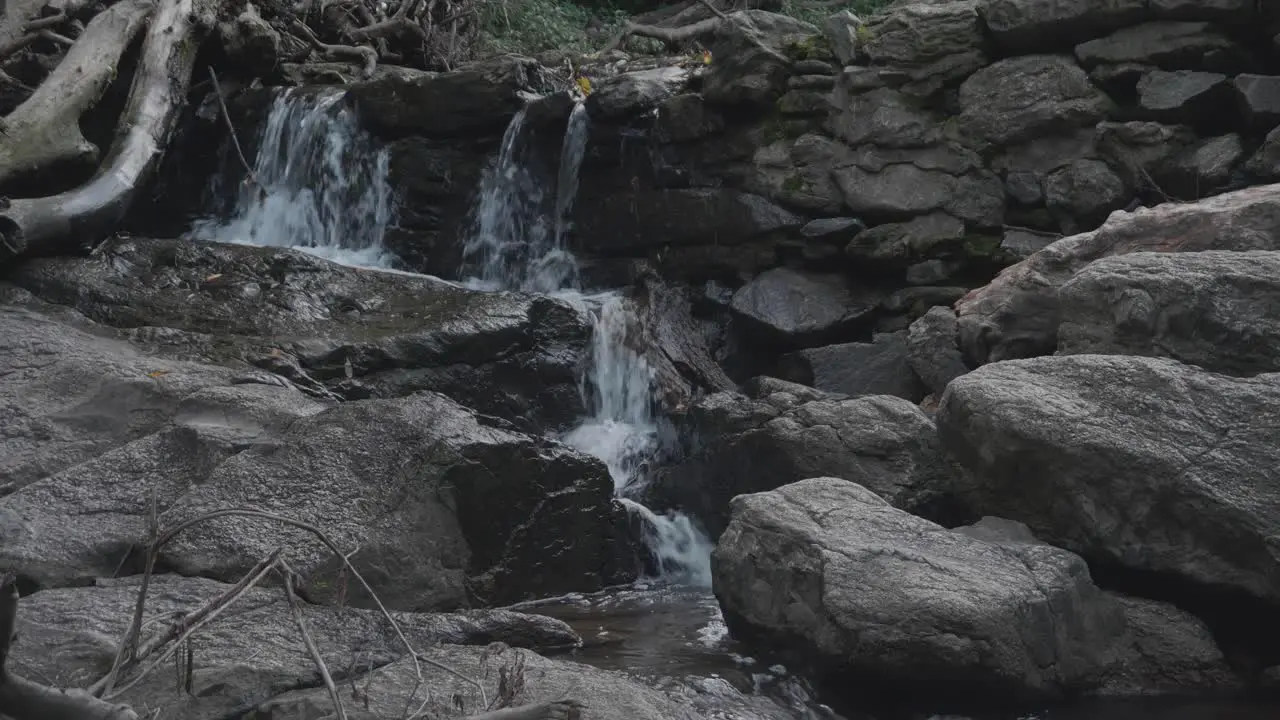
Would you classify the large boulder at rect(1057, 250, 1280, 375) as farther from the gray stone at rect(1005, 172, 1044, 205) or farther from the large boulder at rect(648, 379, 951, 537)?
the gray stone at rect(1005, 172, 1044, 205)

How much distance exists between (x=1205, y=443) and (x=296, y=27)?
400 inches

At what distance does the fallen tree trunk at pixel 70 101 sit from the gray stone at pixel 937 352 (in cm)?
594

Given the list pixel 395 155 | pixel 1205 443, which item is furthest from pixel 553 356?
pixel 1205 443

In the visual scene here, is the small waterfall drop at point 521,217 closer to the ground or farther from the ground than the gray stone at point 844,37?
Result: closer to the ground

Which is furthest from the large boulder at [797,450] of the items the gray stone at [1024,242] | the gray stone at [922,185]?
the gray stone at [1024,242]

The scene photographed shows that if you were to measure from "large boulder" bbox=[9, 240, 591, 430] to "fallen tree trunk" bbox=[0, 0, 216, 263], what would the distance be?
0.68 feet

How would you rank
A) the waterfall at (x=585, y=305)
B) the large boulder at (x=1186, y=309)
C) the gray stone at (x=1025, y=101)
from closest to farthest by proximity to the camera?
the large boulder at (x=1186, y=309) → the waterfall at (x=585, y=305) → the gray stone at (x=1025, y=101)

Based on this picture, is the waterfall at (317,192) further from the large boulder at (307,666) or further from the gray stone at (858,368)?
the large boulder at (307,666)

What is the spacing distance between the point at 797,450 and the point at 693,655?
69.6 inches

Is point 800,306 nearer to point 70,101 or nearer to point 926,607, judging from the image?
point 926,607

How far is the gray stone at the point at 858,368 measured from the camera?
337 inches

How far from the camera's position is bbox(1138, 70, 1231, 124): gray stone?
331 inches

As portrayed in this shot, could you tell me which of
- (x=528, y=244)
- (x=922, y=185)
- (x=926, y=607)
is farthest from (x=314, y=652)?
(x=528, y=244)

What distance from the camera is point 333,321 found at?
27.3 ft
